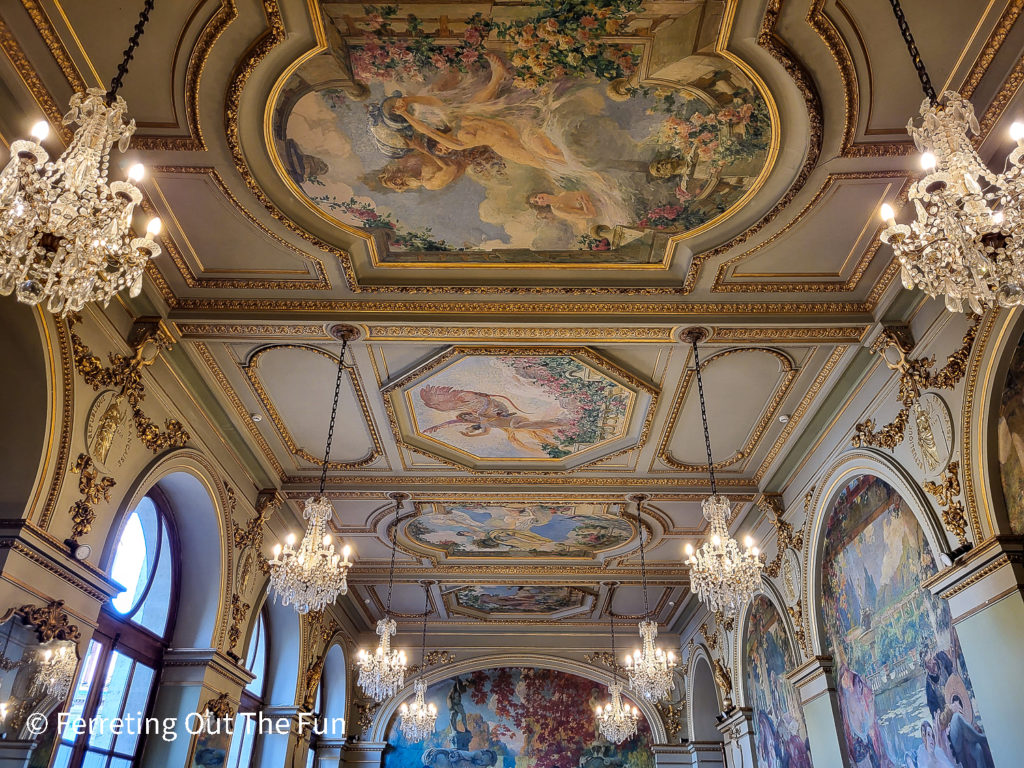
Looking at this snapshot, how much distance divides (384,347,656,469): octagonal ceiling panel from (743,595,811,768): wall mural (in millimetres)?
4158

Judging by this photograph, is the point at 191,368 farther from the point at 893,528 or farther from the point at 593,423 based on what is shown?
the point at 893,528

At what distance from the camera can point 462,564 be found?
50.2 ft

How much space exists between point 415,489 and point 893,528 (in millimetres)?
6818

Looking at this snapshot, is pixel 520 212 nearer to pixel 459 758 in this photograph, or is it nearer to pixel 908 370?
pixel 908 370

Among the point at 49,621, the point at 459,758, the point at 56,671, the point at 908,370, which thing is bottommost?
the point at 56,671

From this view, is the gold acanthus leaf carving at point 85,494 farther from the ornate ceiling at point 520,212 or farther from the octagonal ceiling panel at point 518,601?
the octagonal ceiling panel at point 518,601

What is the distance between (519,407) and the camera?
988cm

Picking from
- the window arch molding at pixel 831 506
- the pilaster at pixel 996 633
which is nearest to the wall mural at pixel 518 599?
the window arch molding at pixel 831 506

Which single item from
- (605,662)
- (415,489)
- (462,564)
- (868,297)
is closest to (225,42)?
(868,297)

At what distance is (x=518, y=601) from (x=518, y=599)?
17cm

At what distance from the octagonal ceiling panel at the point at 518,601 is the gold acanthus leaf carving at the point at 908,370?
33.9 ft

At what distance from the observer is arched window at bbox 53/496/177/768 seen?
789 centimetres

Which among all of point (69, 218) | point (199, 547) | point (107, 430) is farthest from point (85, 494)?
point (69, 218)

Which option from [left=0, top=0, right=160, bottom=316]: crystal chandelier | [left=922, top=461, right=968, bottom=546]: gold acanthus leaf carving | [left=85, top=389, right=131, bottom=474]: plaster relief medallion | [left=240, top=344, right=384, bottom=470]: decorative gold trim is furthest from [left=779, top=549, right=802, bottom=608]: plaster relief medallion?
[left=0, top=0, right=160, bottom=316]: crystal chandelier
